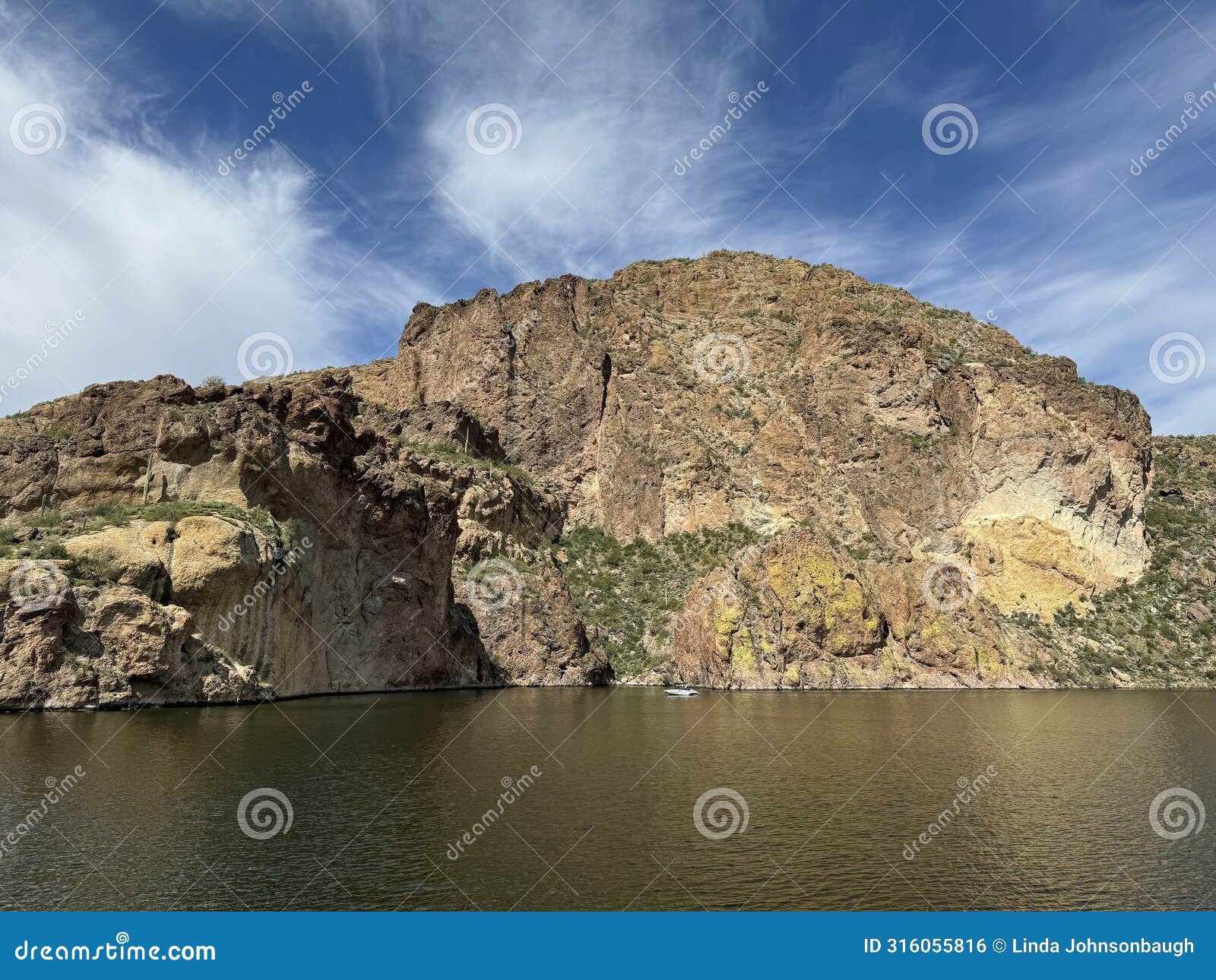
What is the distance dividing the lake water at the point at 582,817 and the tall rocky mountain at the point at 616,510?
Result: 948 cm

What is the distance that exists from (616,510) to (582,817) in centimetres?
7887

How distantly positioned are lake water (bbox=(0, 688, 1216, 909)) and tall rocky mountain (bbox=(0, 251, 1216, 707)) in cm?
948

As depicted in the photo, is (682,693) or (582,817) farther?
(682,693)

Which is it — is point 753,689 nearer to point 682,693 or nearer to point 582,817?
point 682,693

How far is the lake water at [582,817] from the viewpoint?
15734 mm

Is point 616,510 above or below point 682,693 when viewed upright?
above

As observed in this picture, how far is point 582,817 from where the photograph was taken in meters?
21.4

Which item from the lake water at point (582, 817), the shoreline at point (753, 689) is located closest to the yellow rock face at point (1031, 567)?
the shoreline at point (753, 689)

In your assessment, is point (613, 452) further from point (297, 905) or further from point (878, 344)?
point (297, 905)

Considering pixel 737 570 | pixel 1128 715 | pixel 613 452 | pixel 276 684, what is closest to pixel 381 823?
pixel 276 684

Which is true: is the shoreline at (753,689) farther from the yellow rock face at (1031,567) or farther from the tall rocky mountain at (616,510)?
the yellow rock face at (1031,567)

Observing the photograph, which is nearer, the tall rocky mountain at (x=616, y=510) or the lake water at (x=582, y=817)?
the lake water at (x=582, y=817)

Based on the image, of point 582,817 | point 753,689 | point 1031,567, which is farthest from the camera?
point 1031,567

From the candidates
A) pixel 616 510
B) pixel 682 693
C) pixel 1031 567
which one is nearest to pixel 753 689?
pixel 682 693
